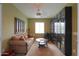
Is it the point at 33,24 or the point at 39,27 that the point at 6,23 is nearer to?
the point at 33,24

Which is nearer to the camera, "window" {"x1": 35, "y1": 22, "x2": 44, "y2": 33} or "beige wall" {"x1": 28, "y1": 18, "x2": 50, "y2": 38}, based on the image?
"beige wall" {"x1": 28, "y1": 18, "x2": 50, "y2": 38}

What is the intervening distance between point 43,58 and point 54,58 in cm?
12

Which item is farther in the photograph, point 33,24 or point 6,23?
point 33,24

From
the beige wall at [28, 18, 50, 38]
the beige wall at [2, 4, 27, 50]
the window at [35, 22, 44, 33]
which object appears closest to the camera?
the beige wall at [2, 4, 27, 50]

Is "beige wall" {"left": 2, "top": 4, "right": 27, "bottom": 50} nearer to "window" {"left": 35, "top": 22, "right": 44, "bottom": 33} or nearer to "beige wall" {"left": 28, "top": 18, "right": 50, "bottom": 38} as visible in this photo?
"beige wall" {"left": 28, "top": 18, "right": 50, "bottom": 38}

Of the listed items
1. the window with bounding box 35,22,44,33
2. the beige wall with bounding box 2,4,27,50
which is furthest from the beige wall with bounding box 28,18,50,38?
the beige wall with bounding box 2,4,27,50

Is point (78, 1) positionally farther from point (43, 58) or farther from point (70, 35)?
point (70, 35)

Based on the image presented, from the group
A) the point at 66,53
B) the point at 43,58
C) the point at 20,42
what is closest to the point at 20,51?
the point at 20,42

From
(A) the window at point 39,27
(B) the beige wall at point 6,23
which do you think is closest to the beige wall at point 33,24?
(A) the window at point 39,27

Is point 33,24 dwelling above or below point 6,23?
above

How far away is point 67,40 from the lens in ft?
15.0

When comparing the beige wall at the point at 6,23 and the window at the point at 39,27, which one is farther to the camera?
the window at the point at 39,27

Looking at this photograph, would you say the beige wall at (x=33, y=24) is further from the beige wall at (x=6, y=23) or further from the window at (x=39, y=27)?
the beige wall at (x=6, y=23)

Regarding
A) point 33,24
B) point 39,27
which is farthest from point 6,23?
point 39,27
